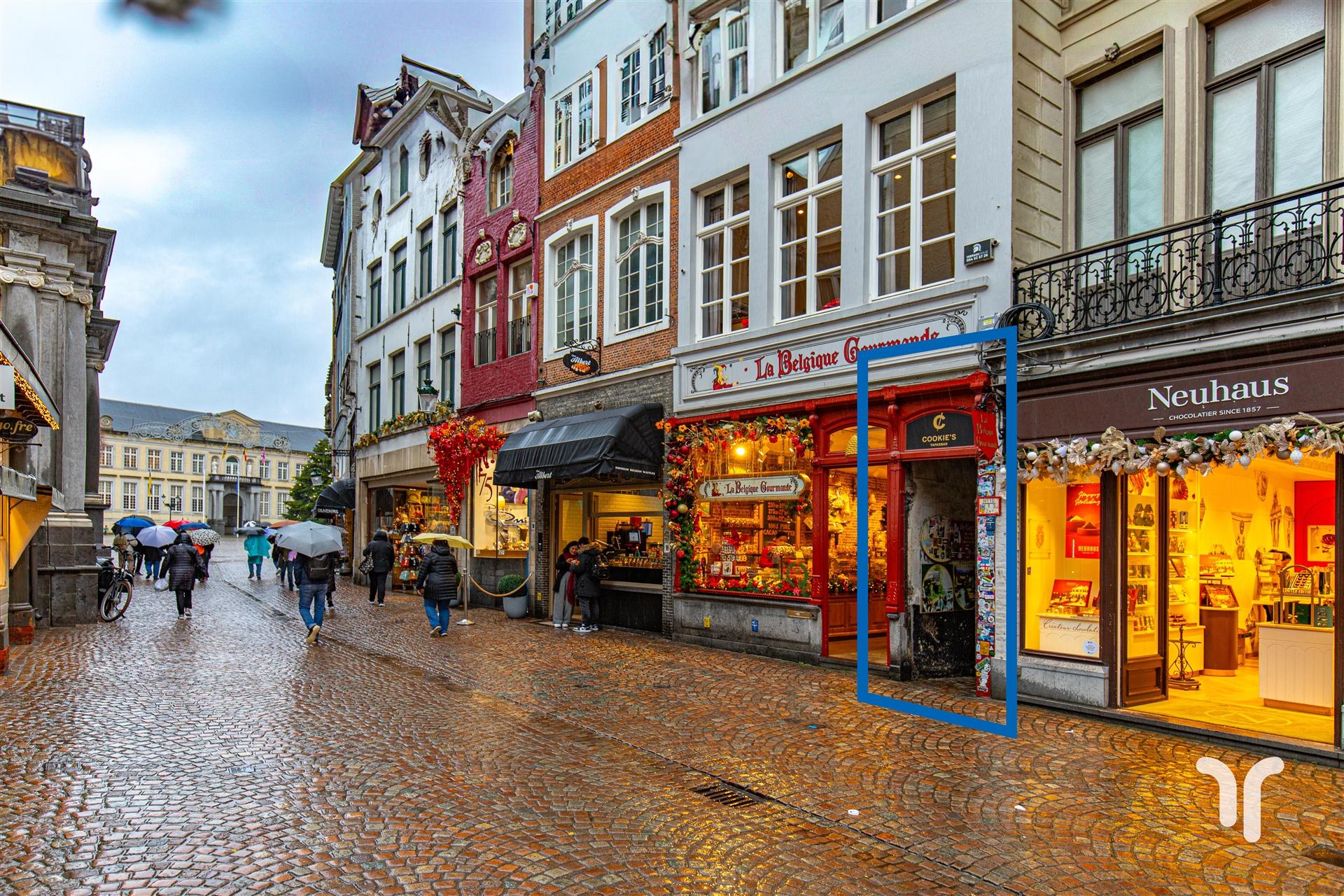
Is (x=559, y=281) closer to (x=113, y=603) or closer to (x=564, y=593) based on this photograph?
Answer: (x=564, y=593)

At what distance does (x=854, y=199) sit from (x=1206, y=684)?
6.92 metres

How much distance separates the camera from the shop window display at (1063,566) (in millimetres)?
9016

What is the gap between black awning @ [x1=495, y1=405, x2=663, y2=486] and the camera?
14.0 meters

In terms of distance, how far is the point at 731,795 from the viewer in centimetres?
634

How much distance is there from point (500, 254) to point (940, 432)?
486 inches

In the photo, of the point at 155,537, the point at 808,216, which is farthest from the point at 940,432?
the point at 155,537

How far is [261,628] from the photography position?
1586 cm

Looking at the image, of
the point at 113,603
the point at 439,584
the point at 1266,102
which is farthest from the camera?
the point at 113,603

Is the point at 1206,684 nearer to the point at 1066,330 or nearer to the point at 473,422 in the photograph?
the point at 1066,330

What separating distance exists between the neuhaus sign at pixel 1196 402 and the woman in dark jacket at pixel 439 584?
9.40 metres

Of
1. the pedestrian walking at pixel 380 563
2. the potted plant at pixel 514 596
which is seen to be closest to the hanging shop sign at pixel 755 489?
the potted plant at pixel 514 596

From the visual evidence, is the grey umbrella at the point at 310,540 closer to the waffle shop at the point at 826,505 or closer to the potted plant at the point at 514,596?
the potted plant at the point at 514,596

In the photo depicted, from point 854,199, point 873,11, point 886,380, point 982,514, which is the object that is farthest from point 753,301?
point 982,514

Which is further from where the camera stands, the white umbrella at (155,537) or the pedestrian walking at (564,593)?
the white umbrella at (155,537)
